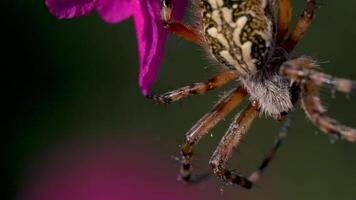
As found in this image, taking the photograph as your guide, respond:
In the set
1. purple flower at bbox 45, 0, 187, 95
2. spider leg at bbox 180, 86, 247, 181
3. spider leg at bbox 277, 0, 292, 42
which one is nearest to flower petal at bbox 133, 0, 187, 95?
purple flower at bbox 45, 0, 187, 95

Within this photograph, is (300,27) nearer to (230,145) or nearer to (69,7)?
(230,145)

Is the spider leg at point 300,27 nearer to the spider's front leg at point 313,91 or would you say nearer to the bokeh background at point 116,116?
the spider's front leg at point 313,91

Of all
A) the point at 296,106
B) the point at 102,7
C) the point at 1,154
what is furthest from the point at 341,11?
the point at 102,7

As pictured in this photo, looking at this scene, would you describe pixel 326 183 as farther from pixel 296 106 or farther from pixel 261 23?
pixel 261 23

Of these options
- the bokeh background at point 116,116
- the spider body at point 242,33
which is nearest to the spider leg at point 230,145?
the spider body at point 242,33

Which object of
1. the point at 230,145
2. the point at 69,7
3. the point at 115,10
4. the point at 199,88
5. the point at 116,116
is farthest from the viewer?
the point at 116,116

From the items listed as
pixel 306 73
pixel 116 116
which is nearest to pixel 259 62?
pixel 306 73

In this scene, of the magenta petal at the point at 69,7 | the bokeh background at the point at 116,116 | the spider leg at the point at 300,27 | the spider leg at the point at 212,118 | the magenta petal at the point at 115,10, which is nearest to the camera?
the magenta petal at the point at 69,7

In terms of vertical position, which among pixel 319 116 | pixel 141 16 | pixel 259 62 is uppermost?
pixel 141 16
